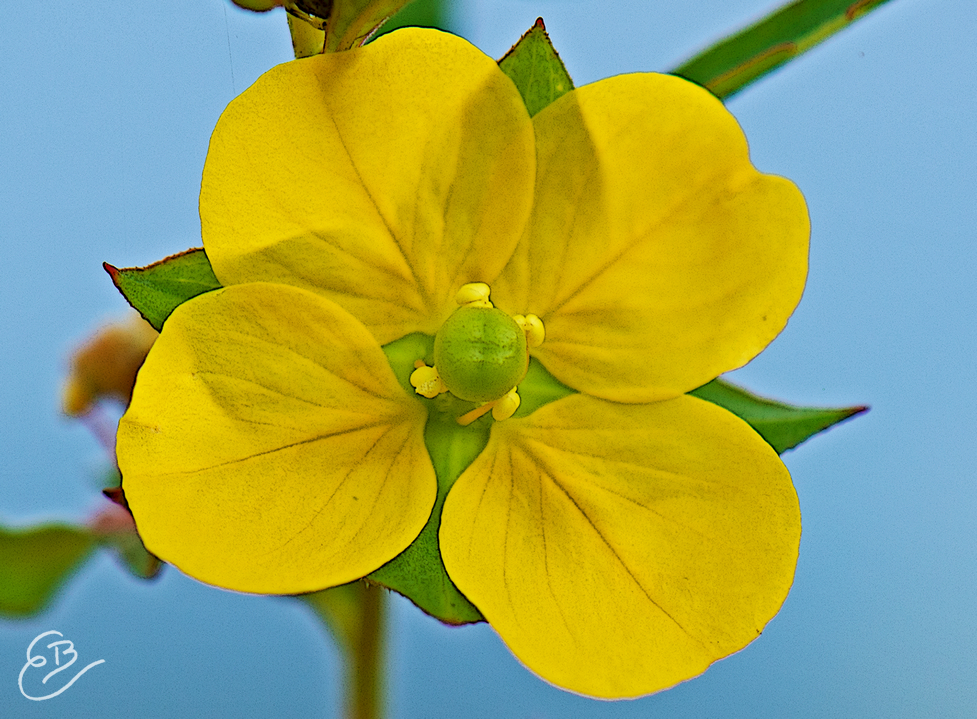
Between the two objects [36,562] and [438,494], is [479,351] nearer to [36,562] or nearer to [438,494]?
[438,494]

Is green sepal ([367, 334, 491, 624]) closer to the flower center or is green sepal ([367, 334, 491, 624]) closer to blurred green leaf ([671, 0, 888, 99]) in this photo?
the flower center

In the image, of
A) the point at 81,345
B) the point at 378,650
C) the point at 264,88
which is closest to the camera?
the point at 264,88

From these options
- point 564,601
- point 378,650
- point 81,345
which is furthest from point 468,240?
point 81,345

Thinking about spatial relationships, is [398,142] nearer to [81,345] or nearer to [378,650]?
[378,650]

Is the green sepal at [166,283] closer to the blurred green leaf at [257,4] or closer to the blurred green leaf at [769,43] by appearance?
the blurred green leaf at [257,4]

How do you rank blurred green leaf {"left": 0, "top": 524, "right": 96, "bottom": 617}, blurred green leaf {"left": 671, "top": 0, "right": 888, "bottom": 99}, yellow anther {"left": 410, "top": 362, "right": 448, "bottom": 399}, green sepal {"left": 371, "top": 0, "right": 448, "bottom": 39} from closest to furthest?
1. yellow anther {"left": 410, "top": 362, "right": 448, "bottom": 399}
2. blurred green leaf {"left": 671, "top": 0, "right": 888, "bottom": 99}
3. green sepal {"left": 371, "top": 0, "right": 448, "bottom": 39}
4. blurred green leaf {"left": 0, "top": 524, "right": 96, "bottom": 617}

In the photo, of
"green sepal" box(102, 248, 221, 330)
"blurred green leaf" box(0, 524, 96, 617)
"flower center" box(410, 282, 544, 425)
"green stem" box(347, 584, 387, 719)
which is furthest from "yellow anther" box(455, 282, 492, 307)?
"blurred green leaf" box(0, 524, 96, 617)

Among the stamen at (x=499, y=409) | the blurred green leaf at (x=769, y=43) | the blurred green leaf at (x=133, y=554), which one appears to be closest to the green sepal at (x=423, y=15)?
the blurred green leaf at (x=769, y=43)

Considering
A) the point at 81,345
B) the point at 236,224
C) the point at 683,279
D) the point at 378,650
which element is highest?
the point at 236,224

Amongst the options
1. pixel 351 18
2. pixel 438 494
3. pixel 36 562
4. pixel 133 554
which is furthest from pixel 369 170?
pixel 36 562
